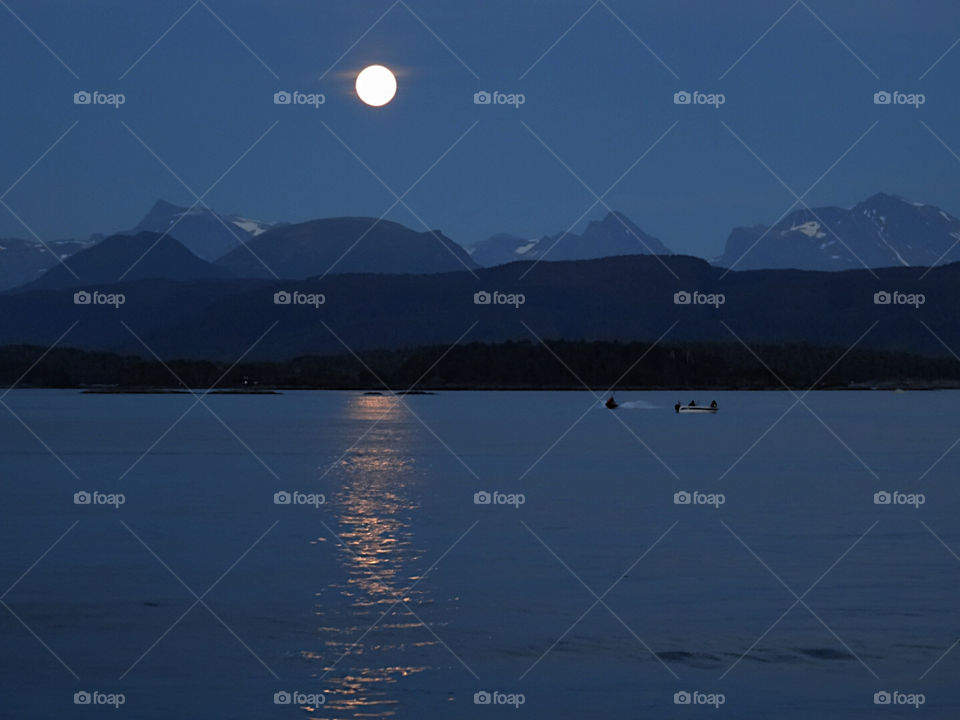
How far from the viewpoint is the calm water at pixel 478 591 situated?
21.3 m

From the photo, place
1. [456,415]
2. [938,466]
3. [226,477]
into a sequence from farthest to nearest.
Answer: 1. [456,415]
2. [938,466]
3. [226,477]

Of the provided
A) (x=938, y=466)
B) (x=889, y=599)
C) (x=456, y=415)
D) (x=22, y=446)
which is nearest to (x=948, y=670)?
(x=889, y=599)

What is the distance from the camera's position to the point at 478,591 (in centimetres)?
2920

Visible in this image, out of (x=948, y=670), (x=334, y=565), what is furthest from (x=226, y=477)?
(x=948, y=670)

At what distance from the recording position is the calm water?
69.8 ft

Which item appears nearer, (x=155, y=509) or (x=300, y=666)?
(x=300, y=666)

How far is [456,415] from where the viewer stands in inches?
5399

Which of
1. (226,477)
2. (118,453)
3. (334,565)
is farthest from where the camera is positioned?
(118,453)

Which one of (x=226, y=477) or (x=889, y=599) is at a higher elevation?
(x=226, y=477)

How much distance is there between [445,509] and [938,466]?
27.1 m

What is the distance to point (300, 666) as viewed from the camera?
22375 mm

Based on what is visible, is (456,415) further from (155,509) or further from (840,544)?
(840,544)

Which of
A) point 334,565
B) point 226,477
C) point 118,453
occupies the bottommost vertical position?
point 334,565

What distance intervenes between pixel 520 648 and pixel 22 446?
66511 millimetres
